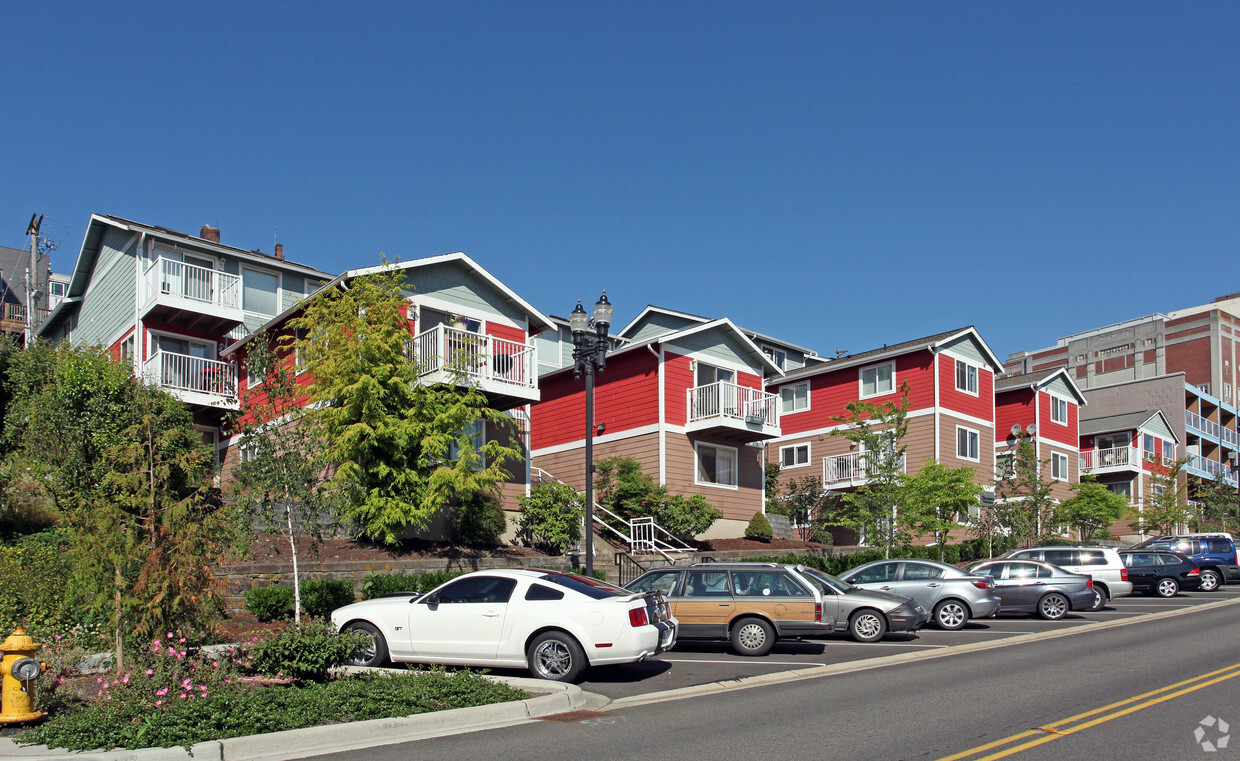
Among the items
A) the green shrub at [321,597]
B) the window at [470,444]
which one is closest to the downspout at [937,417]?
the window at [470,444]

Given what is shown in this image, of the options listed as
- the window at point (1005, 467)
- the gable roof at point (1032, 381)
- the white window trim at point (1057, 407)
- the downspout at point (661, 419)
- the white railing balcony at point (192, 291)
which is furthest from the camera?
the white window trim at point (1057, 407)

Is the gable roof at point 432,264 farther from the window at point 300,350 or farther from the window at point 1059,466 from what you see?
the window at point 1059,466

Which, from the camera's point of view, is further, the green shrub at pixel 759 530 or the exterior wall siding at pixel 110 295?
the green shrub at pixel 759 530

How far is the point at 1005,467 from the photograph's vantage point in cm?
3759

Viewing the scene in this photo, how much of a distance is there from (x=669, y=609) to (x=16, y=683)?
8.11 m

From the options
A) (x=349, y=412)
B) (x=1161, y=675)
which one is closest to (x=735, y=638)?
(x=1161, y=675)

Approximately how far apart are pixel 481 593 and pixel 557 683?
1.98 meters

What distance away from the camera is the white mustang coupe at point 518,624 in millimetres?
12609

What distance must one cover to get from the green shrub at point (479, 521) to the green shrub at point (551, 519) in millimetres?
1220

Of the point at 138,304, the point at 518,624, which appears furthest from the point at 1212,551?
the point at 138,304

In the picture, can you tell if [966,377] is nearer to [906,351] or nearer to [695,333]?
[906,351]

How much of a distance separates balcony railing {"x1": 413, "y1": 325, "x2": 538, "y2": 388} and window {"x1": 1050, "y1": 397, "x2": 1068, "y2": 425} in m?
30.3

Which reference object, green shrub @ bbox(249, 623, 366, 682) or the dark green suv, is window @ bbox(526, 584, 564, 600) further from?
the dark green suv

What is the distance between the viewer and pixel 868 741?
895cm
